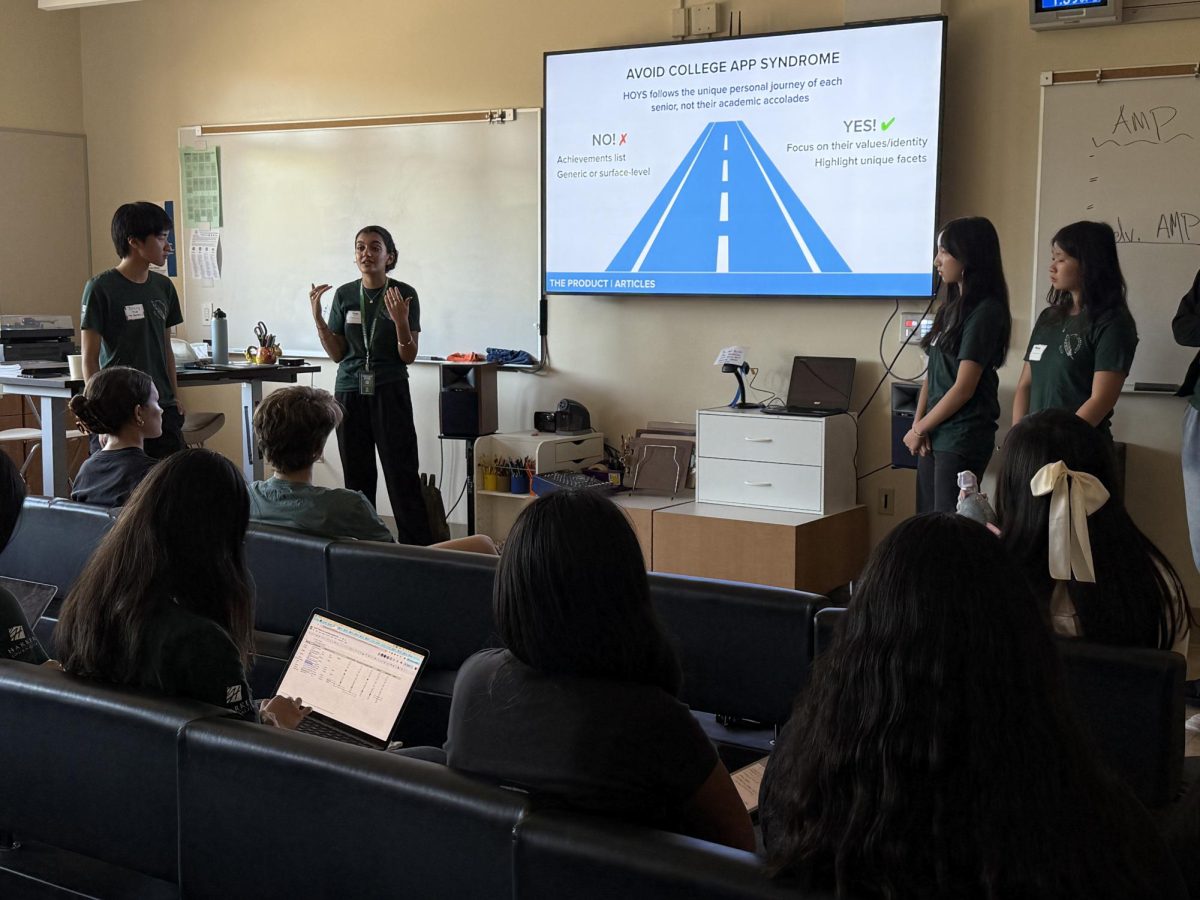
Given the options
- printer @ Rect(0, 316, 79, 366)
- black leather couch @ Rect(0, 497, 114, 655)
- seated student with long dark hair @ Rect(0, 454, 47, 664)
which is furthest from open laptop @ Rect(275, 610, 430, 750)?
printer @ Rect(0, 316, 79, 366)

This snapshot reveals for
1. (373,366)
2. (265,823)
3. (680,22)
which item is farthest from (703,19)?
(265,823)

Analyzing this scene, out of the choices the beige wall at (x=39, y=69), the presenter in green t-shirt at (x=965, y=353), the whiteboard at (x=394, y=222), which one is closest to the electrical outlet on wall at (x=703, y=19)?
the whiteboard at (x=394, y=222)

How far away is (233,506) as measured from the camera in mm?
→ 1973

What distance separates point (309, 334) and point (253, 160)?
1.02m

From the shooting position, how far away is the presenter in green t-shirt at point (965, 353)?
3914 mm

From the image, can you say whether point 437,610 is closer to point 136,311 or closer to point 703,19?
point 136,311

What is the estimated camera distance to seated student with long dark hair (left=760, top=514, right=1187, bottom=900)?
3.61ft

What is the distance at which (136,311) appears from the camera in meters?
4.59

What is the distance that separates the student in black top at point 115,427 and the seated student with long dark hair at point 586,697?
2092mm

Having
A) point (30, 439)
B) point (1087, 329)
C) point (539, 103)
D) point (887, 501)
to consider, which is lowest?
point (887, 501)

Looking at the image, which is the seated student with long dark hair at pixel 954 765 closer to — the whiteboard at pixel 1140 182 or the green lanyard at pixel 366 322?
the whiteboard at pixel 1140 182

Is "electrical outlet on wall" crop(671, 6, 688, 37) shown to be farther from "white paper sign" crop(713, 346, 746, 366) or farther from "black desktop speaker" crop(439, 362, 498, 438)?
"black desktop speaker" crop(439, 362, 498, 438)

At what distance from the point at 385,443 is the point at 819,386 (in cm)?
187

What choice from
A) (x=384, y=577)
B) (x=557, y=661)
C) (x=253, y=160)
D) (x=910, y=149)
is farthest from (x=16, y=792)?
(x=253, y=160)
